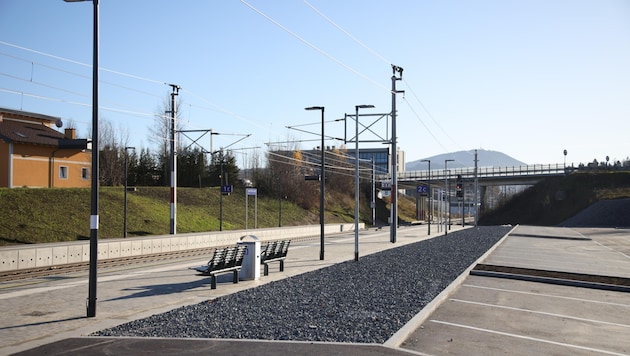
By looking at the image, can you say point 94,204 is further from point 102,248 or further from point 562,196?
point 562,196

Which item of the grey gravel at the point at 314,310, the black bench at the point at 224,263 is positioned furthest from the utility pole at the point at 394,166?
the black bench at the point at 224,263

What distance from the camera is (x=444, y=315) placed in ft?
39.0

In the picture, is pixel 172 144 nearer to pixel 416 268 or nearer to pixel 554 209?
pixel 416 268

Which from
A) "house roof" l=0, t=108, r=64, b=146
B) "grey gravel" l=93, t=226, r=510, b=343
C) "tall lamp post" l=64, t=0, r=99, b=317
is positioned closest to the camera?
"grey gravel" l=93, t=226, r=510, b=343

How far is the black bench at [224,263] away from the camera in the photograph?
15.3 metres

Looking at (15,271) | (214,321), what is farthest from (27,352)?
(15,271)

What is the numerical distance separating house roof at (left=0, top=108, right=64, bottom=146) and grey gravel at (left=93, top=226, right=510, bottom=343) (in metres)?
26.7

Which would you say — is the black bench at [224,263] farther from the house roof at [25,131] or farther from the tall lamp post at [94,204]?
the house roof at [25,131]

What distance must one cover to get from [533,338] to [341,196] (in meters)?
80.0

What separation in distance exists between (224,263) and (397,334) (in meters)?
7.64

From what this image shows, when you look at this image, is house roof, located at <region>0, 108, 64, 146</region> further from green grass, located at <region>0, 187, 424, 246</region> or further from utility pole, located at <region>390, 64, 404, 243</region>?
utility pole, located at <region>390, 64, 404, 243</region>

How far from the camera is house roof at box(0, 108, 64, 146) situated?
132 feet

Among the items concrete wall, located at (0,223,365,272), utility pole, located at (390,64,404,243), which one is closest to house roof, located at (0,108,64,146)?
concrete wall, located at (0,223,365,272)

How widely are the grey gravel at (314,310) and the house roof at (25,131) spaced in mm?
26716
